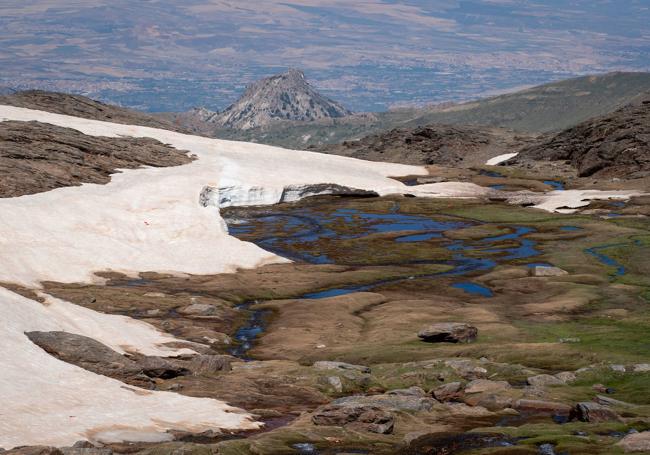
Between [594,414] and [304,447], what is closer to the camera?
[304,447]

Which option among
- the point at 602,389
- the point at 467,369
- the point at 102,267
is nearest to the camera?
the point at 602,389

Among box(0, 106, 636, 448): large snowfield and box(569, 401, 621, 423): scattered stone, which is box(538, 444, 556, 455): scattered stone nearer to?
box(569, 401, 621, 423): scattered stone

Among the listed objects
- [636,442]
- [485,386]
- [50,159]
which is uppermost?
[636,442]

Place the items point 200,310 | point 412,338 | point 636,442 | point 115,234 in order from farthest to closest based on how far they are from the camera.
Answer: point 115,234 → point 200,310 → point 412,338 → point 636,442

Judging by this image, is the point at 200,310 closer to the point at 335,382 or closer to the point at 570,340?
the point at 335,382

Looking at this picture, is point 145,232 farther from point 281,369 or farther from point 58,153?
point 281,369

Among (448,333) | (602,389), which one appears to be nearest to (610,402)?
(602,389)
